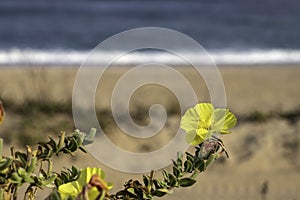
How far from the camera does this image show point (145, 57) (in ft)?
38.3

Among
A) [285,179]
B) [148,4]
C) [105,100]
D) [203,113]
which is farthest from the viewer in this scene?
[148,4]

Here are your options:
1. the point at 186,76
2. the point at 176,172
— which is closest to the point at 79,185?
the point at 176,172

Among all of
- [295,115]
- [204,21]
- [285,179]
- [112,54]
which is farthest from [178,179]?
[204,21]

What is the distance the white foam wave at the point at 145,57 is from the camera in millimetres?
11188

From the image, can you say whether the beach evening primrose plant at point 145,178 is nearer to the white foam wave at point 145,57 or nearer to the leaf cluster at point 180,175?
the leaf cluster at point 180,175

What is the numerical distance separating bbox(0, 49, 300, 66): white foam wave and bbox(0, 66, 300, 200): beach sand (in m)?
1.57

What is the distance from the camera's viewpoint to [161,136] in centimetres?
579

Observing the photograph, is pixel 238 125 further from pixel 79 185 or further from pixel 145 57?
pixel 145 57

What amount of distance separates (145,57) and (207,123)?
1070 cm

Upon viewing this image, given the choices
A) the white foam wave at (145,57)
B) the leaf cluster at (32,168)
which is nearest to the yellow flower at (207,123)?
the leaf cluster at (32,168)

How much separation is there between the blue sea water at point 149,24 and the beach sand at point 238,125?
2163 millimetres

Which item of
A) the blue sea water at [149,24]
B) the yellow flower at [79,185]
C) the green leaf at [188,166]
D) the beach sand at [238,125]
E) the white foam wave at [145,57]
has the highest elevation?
the blue sea water at [149,24]

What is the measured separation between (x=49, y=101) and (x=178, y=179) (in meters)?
5.64

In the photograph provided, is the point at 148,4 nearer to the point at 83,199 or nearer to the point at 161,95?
the point at 161,95
